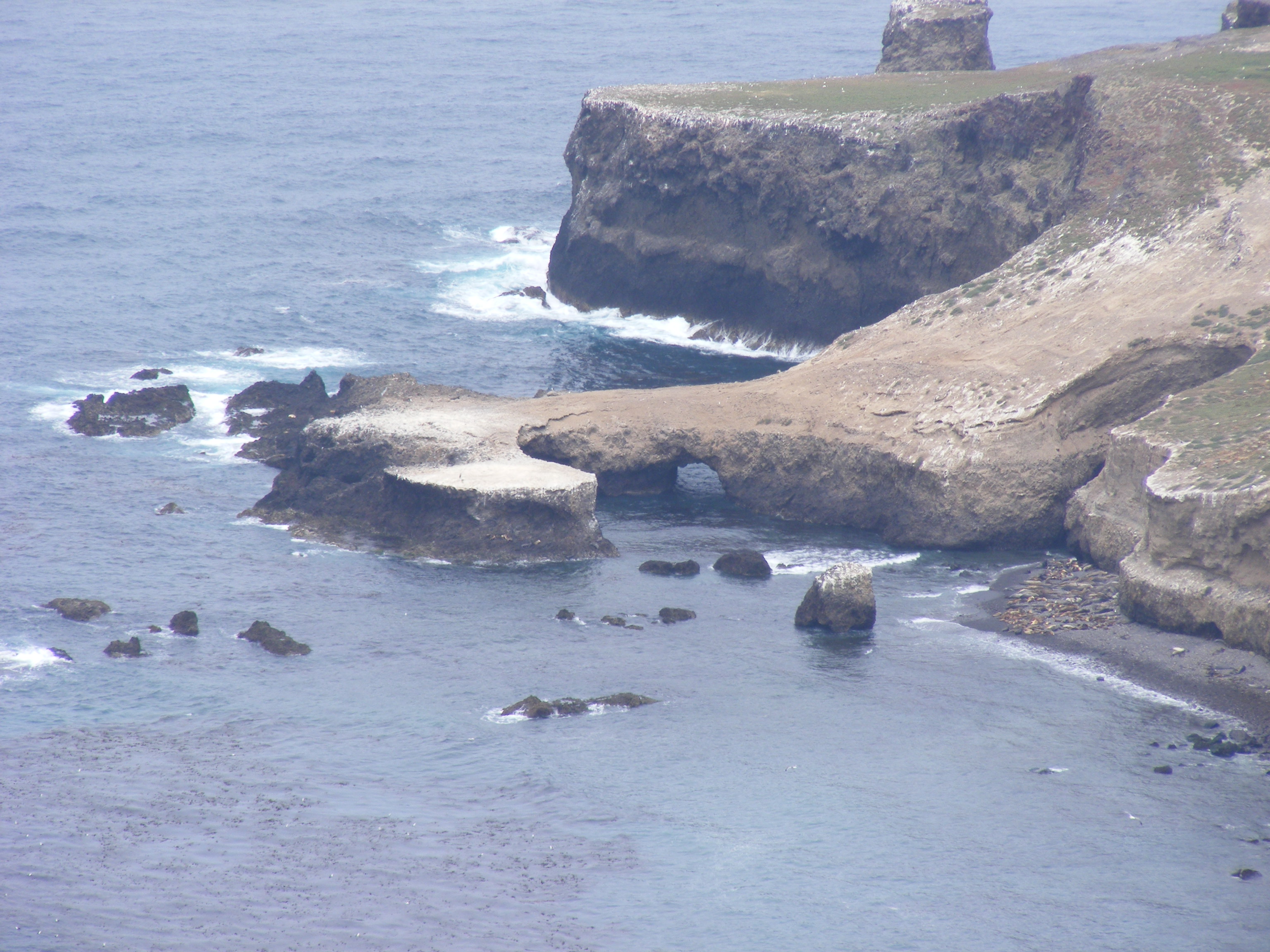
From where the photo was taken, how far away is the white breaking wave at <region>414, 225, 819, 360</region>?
7138cm

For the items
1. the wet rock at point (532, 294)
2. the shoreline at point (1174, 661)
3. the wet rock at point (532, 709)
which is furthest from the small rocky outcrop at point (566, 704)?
the wet rock at point (532, 294)

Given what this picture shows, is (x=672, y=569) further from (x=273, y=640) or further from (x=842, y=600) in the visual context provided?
(x=273, y=640)

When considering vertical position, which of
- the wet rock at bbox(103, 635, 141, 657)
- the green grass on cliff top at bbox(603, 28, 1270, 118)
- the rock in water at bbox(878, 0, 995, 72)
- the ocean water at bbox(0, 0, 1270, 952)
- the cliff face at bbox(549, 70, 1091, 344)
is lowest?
the ocean water at bbox(0, 0, 1270, 952)

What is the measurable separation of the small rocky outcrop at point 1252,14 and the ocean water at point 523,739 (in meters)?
→ 29.4

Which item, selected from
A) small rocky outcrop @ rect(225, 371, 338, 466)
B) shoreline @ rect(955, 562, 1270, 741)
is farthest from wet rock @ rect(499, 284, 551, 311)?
shoreline @ rect(955, 562, 1270, 741)

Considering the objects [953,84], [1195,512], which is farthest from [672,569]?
[953,84]

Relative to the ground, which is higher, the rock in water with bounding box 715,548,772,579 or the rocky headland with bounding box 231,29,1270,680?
the rocky headland with bounding box 231,29,1270,680

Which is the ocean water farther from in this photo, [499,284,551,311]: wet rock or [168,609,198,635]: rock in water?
[499,284,551,311]: wet rock

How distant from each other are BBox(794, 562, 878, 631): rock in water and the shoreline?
2946 mm

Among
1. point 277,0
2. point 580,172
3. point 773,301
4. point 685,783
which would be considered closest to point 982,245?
point 773,301

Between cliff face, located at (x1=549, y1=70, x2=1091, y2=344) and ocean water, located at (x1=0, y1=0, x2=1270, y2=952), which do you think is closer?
ocean water, located at (x1=0, y1=0, x2=1270, y2=952)

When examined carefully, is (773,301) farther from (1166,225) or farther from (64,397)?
(64,397)

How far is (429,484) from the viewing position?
46.6 meters

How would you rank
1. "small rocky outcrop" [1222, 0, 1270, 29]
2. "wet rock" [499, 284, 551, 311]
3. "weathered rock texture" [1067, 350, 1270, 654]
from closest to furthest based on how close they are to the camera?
"weathered rock texture" [1067, 350, 1270, 654], "small rocky outcrop" [1222, 0, 1270, 29], "wet rock" [499, 284, 551, 311]
